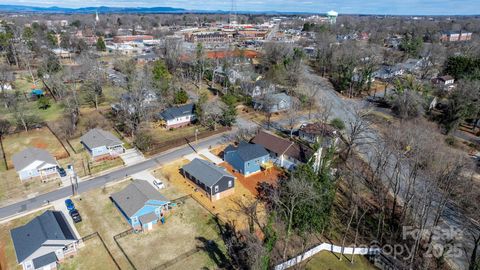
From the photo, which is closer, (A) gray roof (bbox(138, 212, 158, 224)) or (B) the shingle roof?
(A) gray roof (bbox(138, 212, 158, 224))

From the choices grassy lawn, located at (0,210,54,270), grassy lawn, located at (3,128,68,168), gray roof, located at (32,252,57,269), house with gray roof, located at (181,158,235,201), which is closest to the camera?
gray roof, located at (32,252,57,269)

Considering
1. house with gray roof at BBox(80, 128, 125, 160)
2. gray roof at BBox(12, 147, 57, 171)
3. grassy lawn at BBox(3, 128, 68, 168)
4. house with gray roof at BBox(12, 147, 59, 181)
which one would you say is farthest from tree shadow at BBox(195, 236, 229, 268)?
grassy lawn at BBox(3, 128, 68, 168)

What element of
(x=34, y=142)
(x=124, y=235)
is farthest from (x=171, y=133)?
(x=124, y=235)

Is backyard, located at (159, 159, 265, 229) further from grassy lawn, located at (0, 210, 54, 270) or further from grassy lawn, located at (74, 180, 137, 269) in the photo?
grassy lawn, located at (0, 210, 54, 270)

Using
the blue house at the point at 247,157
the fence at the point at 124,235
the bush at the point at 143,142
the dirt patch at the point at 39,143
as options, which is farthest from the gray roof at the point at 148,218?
the dirt patch at the point at 39,143

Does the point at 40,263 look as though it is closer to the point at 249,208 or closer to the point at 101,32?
the point at 249,208

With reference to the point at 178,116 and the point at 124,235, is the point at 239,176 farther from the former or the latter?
the point at 178,116
